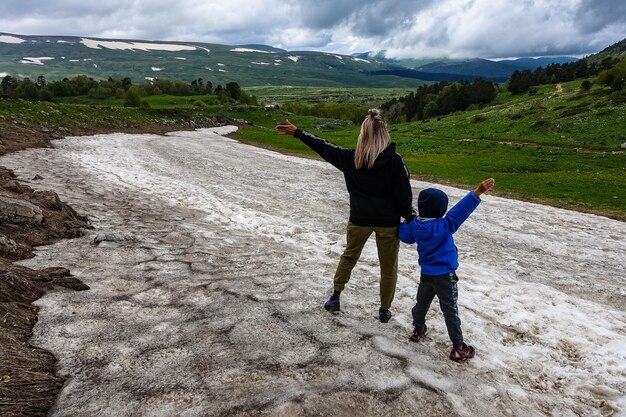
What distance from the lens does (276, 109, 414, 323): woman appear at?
20.0 ft

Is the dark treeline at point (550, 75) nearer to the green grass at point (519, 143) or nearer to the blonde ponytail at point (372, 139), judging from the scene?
the green grass at point (519, 143)

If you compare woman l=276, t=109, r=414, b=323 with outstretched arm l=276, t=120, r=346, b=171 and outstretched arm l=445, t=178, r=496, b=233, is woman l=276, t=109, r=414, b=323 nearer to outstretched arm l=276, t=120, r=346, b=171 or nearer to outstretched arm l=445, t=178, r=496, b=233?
outstretched arm l=276, t=120, r=346, b=171

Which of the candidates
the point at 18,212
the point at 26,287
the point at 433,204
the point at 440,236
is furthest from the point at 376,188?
the point at 18,212

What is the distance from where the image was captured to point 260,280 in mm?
8547

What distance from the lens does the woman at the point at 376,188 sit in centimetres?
611

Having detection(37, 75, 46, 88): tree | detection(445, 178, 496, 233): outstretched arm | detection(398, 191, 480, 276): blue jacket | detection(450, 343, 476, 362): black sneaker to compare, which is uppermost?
detection(37, 75, 46, 88): tree

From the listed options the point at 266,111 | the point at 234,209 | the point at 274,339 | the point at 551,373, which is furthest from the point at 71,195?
the point at 266,111

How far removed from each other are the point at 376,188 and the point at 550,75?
14380 centimetres

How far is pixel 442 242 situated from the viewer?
5953 millimetres

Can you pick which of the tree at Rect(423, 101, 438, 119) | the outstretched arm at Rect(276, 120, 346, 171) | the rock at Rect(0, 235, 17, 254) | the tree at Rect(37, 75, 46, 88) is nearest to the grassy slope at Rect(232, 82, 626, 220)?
the outstretched arm at Rect(276, 120, 346, 171)

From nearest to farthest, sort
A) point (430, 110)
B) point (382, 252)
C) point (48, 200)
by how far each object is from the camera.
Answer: point (382, 252)
point (48, 200)
point (430, 110)

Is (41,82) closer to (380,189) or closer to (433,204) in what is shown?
(380,189)

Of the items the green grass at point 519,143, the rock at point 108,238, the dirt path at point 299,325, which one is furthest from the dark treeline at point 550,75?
the rock at point 108,238

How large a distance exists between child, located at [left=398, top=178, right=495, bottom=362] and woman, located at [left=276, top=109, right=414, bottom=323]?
305 mm
